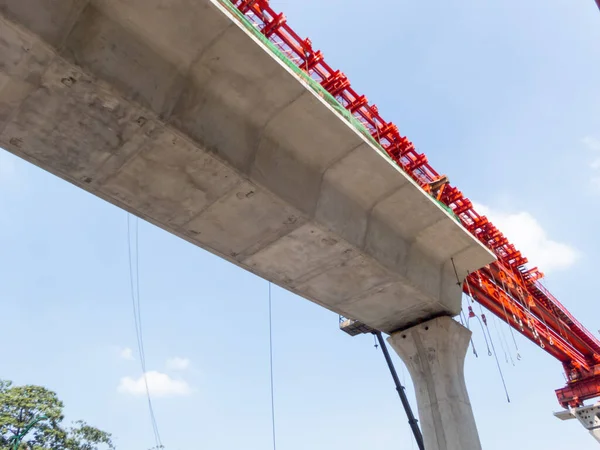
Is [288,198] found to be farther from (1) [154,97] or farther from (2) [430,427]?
(2) [430,427]

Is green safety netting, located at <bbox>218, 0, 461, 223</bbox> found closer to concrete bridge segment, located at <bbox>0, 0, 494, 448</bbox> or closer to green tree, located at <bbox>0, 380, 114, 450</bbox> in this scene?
concrete bridge segment, located at <bbox>0, 0, 494, 448</bbox>

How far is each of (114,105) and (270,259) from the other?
4.09m

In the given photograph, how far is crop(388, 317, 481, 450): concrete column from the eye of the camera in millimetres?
9617

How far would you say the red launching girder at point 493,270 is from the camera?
9.44 metres

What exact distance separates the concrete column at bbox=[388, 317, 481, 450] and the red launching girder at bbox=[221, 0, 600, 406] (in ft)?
10.8

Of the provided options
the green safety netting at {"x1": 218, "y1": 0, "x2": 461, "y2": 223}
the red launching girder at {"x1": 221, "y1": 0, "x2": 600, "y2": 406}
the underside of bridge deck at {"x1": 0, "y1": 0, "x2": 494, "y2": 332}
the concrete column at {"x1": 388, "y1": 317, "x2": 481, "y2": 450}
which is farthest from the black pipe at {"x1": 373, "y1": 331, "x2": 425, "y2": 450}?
the green safety netting at {"x1": 218, "y1": 0, "x2": 461, "y2": 223}

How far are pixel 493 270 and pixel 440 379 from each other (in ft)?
27.1

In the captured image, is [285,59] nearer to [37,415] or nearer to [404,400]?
[404,400]

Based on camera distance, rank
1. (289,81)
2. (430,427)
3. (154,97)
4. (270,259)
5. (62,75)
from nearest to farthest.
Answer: (62,75)
(154,97)
(289,81)
(270,259)
(430,427)

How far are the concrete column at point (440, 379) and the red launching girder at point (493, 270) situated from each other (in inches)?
130

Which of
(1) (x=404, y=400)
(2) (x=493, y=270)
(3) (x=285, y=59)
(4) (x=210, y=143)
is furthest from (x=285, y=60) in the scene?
(1) (x=404, y=400)

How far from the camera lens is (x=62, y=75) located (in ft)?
18.7

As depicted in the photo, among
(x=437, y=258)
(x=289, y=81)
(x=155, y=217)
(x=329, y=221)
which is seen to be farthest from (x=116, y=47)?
(x=437, y=258)

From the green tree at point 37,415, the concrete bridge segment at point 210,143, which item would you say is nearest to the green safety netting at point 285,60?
the concrete bridge segment at point 210,143
